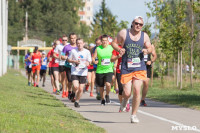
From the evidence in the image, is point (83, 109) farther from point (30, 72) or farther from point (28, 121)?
point (30, 72)

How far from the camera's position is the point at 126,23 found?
1260 inches

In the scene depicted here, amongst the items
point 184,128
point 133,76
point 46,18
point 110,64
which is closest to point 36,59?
point 110,64

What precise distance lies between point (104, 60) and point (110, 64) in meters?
0.22

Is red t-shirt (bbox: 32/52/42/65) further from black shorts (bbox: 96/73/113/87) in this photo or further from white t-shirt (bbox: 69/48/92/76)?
white t-shirt (bbox: 69/48/92/76)

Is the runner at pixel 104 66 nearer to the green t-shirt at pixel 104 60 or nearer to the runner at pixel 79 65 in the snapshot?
the green t-shirt at pixel 104 60

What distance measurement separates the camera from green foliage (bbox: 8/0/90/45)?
85125 mm

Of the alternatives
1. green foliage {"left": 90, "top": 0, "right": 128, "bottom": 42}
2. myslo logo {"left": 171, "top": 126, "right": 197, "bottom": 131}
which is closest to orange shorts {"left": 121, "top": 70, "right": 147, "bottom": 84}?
myslo logo {"left": 171, "top": 126, "right": 197, "bottom": 131}

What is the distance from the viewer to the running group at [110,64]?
9.38 m

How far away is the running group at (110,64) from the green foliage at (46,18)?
60.8m

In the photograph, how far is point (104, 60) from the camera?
14008 mm

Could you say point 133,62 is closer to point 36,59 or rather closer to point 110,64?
point 110,64

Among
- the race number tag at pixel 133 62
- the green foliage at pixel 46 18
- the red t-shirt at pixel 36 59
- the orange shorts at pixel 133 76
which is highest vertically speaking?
the green foliage at pixel 46 18

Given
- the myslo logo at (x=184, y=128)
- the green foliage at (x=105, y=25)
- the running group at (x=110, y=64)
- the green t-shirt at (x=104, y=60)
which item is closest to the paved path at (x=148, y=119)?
the myslo logo at (x=184, y=128)

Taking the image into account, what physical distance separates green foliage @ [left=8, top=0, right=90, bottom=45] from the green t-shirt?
7064 centimetres
